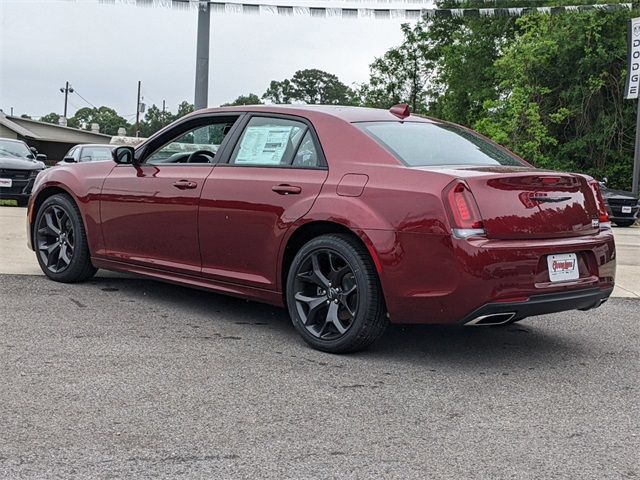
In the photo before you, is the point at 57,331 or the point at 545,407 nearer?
the point at 545,407

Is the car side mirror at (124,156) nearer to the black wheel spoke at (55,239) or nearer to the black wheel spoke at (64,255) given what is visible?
the black wheel spoke at (55,239)

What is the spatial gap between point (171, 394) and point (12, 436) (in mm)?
839

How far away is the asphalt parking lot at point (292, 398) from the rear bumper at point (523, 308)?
1.11 ft

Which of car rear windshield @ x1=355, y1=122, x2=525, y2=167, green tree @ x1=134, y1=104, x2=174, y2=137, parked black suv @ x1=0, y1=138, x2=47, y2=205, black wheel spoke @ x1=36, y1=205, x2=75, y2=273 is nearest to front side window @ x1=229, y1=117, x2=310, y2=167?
car rear windshield @ x1=355, y1=122, x2=525, y2=167

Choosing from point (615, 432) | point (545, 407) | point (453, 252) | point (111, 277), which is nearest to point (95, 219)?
point (111, 277)

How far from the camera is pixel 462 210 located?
4.45 metres

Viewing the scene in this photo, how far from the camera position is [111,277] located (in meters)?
7.41

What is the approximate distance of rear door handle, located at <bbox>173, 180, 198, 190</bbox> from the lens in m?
5.75

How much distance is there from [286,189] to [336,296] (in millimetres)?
783

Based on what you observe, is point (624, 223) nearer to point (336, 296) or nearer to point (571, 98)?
point (571, 98)

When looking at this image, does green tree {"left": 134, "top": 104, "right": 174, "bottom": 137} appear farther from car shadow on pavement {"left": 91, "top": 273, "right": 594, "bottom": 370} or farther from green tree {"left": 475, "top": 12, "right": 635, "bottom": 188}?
car shadow on pavement {"left": 91, "top": 273, "right": 594, "bottom": 370}

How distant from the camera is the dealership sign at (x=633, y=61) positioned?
24672 mm

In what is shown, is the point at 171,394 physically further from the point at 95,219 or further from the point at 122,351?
the point at 95,219

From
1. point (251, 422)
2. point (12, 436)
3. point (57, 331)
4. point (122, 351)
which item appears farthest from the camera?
point (57, 331)
